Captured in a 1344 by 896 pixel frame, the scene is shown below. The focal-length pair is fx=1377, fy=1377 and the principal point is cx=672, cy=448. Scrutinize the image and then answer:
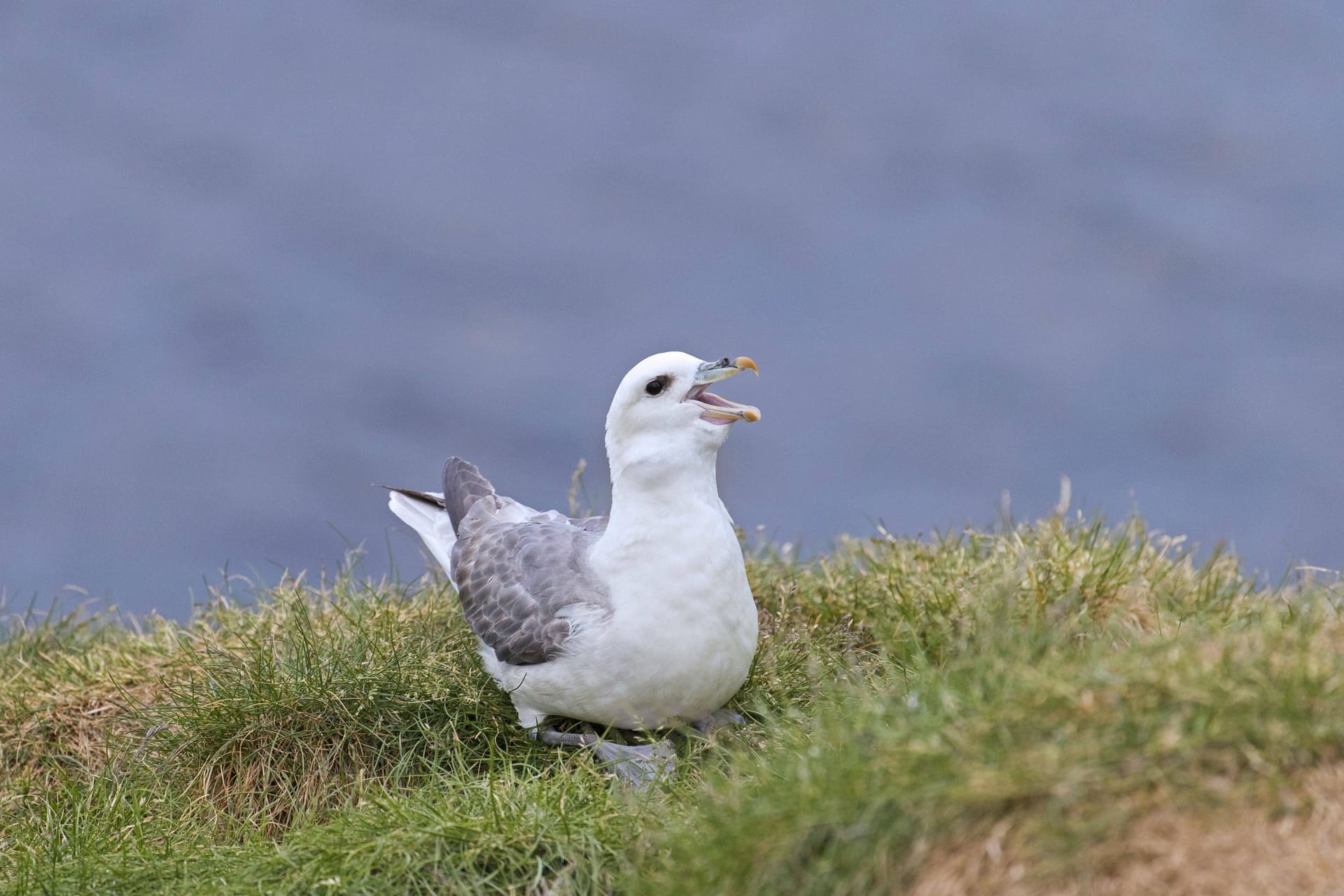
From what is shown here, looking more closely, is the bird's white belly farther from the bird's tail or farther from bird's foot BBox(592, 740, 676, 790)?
the bird's tail

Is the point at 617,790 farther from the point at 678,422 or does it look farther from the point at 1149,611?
the point at 1149,611

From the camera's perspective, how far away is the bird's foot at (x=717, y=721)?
18.7 ft

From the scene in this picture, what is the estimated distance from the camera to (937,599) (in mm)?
6539

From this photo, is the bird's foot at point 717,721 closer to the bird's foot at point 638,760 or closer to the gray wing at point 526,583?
the bird's foot at point 638,760

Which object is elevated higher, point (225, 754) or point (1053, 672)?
point (225, 754)

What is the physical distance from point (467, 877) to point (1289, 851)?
2.46 meters

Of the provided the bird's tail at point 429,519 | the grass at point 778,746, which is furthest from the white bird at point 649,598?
the bird's tail at point 429,519

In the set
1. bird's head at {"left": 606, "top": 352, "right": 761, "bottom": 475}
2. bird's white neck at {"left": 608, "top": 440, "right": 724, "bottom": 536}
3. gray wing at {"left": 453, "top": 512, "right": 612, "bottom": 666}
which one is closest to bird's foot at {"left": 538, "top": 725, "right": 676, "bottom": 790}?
gray wing at {"left": 453, "top": 512, "right": 612, "bottom": 666}

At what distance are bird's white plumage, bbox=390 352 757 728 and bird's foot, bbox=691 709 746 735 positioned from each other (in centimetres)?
13

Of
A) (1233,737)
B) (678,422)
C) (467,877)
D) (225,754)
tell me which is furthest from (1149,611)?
(225,754)

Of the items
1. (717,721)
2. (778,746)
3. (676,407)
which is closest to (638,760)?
(717,721)

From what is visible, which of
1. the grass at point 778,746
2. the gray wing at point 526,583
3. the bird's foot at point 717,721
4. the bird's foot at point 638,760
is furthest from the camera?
the bird's foot at point 717,721

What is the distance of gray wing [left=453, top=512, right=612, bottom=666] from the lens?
5570 mm

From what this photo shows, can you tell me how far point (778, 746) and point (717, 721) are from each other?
1.13 metres
